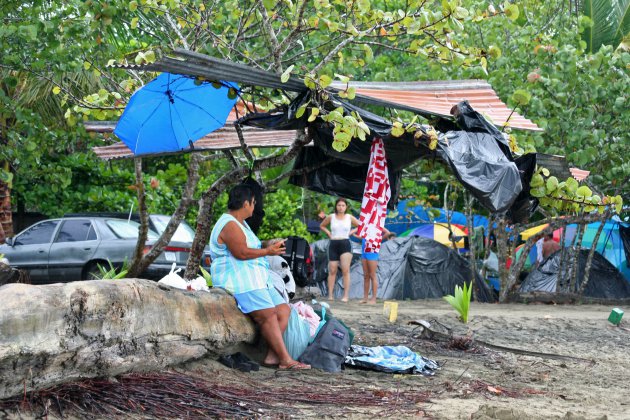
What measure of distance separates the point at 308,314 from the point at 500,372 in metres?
1.81

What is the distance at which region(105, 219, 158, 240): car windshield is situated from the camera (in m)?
13.6

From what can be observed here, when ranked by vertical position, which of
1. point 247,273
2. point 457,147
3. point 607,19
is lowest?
point 247,273

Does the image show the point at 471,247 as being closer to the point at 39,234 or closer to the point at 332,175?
the point at 332,175

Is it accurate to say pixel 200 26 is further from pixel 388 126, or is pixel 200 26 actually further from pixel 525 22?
pixel 525 22

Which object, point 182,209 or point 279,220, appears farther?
point 279,220

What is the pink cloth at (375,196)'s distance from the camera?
7859 millimetres

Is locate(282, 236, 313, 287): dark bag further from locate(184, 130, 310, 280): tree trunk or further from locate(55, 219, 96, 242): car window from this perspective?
locate(55, 219, 96, 242): car window

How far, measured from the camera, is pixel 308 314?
24.2ft

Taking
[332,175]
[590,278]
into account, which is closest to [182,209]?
[332,175]

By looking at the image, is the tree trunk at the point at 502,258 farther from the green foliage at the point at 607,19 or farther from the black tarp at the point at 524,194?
the black tarp at the point at 524,194

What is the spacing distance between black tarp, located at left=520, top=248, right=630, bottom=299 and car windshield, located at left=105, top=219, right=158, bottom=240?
23.7ft

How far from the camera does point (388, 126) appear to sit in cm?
718

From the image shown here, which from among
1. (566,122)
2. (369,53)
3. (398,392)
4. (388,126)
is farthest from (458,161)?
(566,122)

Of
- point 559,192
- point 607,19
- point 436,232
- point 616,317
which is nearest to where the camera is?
point 559,192
